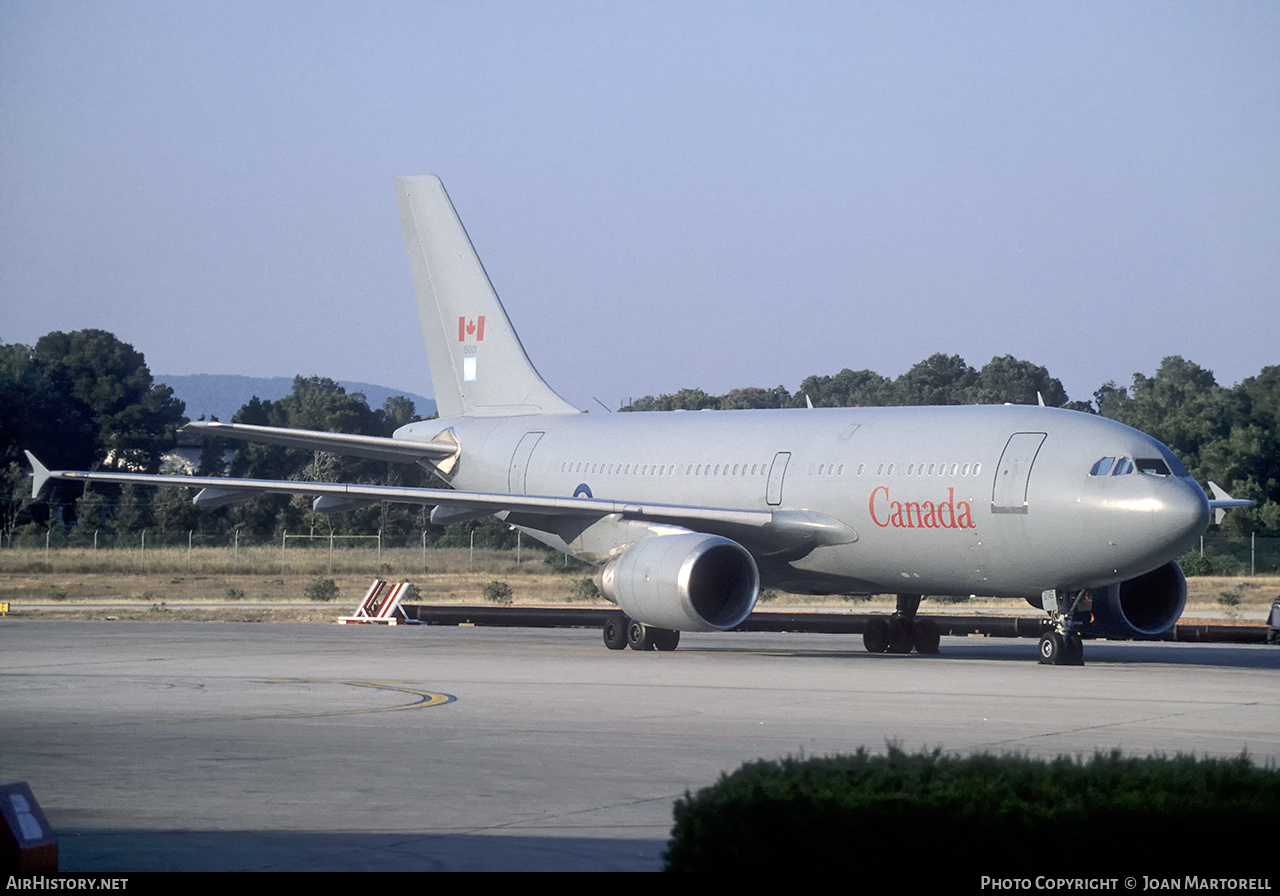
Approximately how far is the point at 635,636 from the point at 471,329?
9.99 meters

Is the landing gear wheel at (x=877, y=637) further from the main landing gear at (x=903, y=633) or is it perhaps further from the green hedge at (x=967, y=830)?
the green hedge at (x=967, y=830)

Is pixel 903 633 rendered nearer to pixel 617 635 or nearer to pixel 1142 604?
pixel 1142 604

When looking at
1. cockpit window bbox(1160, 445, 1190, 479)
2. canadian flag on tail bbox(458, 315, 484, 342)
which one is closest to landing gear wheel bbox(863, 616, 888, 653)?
cockpit window bbox(1160, 445, 1190, 479)

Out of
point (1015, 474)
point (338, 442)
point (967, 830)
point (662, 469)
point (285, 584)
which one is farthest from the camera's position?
point (285, 584)

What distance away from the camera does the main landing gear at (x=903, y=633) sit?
27.2 meters

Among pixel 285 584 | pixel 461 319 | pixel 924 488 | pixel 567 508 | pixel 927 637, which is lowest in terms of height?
pixel 285 584

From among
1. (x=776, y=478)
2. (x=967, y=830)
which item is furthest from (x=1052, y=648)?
(x=967, y=830)

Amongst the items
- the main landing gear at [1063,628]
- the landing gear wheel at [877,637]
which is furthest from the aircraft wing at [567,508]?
the main landing gear at [1063,628]

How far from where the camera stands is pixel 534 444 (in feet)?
105

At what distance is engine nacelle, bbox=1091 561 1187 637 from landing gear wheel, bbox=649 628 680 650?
22.9 ft

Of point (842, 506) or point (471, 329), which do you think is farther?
point (471, 329)

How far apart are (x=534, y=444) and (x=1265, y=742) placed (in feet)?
65.7

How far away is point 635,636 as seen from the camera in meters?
27.2

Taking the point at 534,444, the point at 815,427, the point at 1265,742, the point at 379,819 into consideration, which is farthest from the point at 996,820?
the point at 534,444
